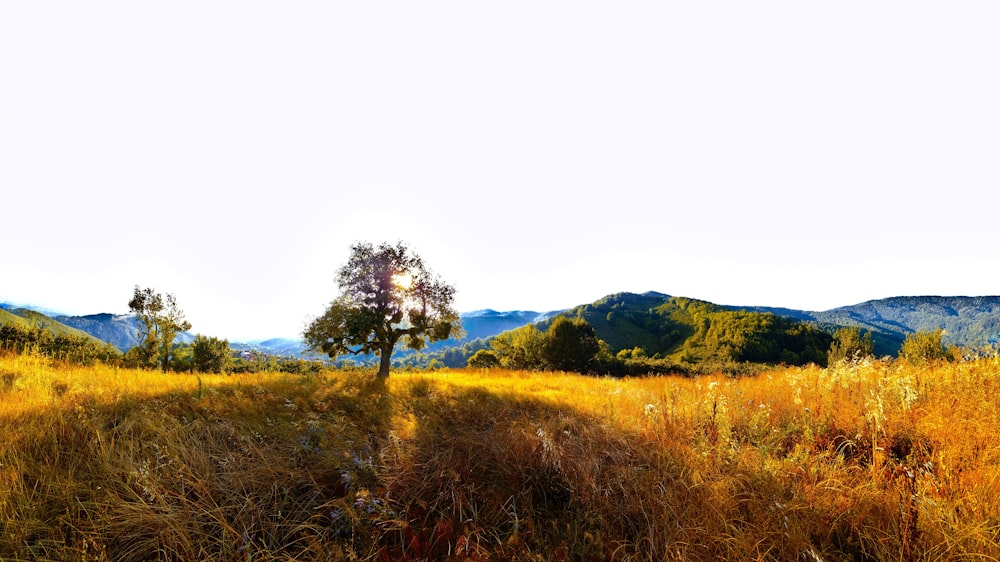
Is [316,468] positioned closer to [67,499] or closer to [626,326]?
[67,499]

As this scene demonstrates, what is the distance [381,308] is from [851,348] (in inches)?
1020

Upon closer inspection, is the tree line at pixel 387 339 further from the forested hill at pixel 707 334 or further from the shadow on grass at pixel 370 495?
the forested hill at pixel 707 334

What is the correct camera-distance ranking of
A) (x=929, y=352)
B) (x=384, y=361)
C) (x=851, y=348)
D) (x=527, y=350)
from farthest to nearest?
(x=527, y=350) → (x=851, y=348) → (x=929, y=352) → (x=384, y=361)

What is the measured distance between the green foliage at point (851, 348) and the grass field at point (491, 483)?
1835 mm

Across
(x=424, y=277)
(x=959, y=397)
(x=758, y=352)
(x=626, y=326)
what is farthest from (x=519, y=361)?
(x=626, y=326)

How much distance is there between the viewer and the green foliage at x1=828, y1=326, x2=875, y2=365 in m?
7.17

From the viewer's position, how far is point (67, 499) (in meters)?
2.81

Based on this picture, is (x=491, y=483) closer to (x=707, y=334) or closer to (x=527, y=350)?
(x=527, y=350)

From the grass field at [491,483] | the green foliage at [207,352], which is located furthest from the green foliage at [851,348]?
the green foliage at [207,352]

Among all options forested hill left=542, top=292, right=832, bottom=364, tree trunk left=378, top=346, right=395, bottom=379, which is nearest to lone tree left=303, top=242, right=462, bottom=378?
tree trunk left=378, top=346, right=395, bottom=379

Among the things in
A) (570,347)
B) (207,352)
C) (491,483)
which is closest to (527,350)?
(570,347)

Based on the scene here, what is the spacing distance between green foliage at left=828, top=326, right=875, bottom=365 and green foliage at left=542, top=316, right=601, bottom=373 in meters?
17.7

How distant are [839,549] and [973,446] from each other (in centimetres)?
243

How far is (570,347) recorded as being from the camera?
Result: 35.4 meters
